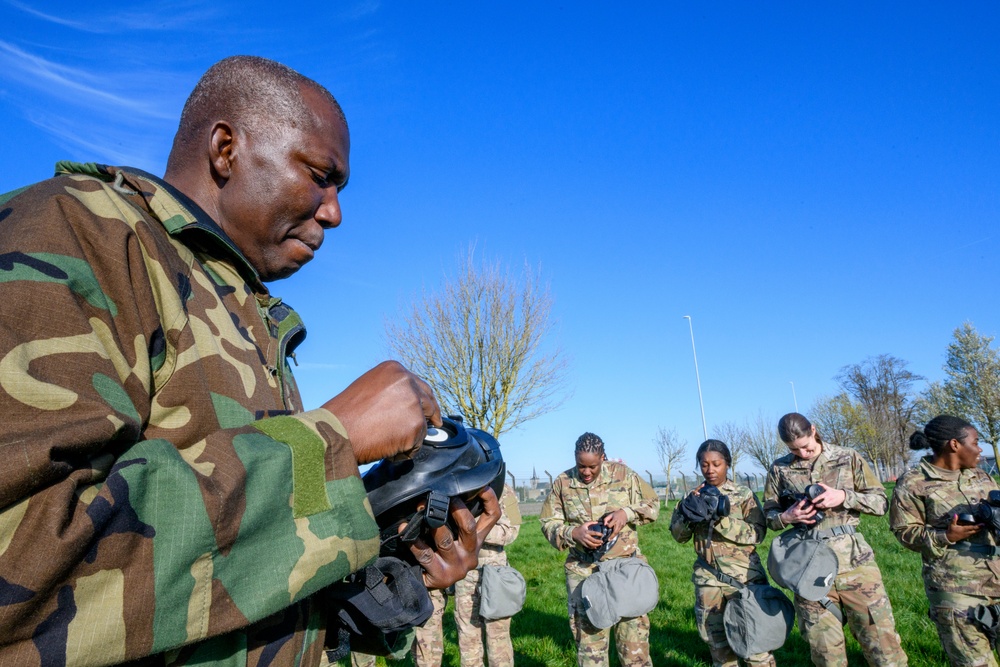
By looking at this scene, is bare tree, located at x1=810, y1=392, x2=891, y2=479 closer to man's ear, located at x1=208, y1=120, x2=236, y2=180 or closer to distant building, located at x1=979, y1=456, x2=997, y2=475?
distant building, located at x1=979, y1=456, x2=997, y2=475

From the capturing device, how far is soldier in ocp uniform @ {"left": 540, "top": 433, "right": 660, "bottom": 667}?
23.4ft

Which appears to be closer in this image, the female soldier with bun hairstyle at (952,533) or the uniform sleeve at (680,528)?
the female soldier with bun hairstyle at (952,533)

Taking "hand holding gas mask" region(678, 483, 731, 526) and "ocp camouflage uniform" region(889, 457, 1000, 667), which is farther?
"hand holding gas mask" region(678, 483, 731, 526)

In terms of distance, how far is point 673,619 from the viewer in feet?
29.8

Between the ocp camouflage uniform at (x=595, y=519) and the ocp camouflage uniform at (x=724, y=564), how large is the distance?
0.61 m

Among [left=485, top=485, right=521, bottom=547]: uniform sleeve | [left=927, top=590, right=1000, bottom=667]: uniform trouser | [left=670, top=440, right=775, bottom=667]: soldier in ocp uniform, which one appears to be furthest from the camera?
[left=485, top=485, right=521, bottom=547]: uniform sleeve

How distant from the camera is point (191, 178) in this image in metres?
1.58

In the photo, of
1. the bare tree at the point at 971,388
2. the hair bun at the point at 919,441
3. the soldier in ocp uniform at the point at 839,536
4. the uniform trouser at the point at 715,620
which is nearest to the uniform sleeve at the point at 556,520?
the uniform trouser at the point at 715,620

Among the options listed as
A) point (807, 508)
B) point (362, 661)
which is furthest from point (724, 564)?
point (362, 661)

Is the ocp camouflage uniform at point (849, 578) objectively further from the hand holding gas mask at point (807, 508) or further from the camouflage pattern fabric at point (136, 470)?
the camouflage pattern fabric at point (136, 470)

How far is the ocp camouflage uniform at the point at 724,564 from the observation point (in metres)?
6.96

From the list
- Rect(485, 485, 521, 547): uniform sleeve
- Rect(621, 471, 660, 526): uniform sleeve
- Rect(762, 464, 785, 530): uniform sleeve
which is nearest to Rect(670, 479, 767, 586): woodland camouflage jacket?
Rect(762, 464, 785, 530): uniform sleeve

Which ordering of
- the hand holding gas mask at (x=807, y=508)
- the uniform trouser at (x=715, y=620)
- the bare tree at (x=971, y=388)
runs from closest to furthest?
the hand holding gas mask at (x=807, y=508), the uniform trouser at (x=715, y=620), the bare tree at (x=971, y=388)

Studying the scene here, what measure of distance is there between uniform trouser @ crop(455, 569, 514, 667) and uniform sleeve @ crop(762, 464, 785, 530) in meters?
3.18
